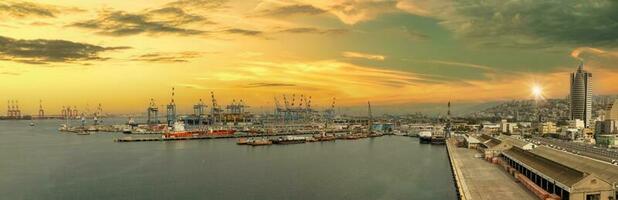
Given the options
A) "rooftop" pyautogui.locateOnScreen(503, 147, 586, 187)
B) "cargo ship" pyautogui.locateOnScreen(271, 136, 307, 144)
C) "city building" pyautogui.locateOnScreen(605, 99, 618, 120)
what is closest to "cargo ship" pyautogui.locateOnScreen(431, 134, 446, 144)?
"cargo ship" pyautogui.locateOnScreen(271, 136, 307, 144)

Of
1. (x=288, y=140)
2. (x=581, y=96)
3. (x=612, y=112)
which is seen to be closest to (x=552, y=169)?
(x=288, y=140)

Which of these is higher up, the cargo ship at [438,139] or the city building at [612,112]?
the city building at [612,112]

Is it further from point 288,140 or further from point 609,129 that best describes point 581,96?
point 288,140

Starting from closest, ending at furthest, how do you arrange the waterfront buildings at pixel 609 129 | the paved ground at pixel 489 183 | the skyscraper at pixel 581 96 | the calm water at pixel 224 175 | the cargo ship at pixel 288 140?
the paved ground at pixel 489 183 < the calm water at pixel 224 175 < the waterfront buildings at pixel 609 129 < the cargo ship at pixel 288 140 < the skyscraper at pixel 581 96

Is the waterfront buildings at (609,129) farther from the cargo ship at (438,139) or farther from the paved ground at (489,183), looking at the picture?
the paved ground at (489,183)

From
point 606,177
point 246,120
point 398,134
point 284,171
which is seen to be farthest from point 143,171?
point 246,120

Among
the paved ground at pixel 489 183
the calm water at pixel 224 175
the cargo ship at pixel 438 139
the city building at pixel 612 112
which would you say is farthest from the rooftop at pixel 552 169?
the city building at pixel 612 112

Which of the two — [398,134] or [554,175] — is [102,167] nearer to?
[554,175]
